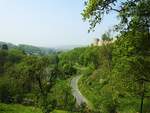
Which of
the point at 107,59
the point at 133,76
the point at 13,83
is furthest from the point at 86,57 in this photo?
the point at 133,76

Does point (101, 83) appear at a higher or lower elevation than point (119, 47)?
lower

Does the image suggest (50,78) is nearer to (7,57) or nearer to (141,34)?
(141,34)

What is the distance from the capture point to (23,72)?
39.3m

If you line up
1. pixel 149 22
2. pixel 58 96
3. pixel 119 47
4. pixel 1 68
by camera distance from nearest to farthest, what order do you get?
Answer: 1. pixel 149 22
2. pixel 119 47
3. pixel 58 96
4. pixel 1 68

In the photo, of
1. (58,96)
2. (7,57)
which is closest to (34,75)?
(58,96)

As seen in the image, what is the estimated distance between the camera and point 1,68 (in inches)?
3841

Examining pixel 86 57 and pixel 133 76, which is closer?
pixel 133 76

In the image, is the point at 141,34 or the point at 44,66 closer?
the point at 141,34

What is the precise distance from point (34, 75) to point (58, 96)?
18976 millimetres

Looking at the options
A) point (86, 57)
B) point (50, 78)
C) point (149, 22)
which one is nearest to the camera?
point (149, 22)

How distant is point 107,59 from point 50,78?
34.5 meters

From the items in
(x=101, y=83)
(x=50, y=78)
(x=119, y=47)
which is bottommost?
(x=101, y=83)

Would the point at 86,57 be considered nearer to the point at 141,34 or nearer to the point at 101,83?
the point at 101,83

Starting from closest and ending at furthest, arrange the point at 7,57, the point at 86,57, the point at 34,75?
1. the point at 34,75
2. the point at 7,57
3. the point at 86,57
